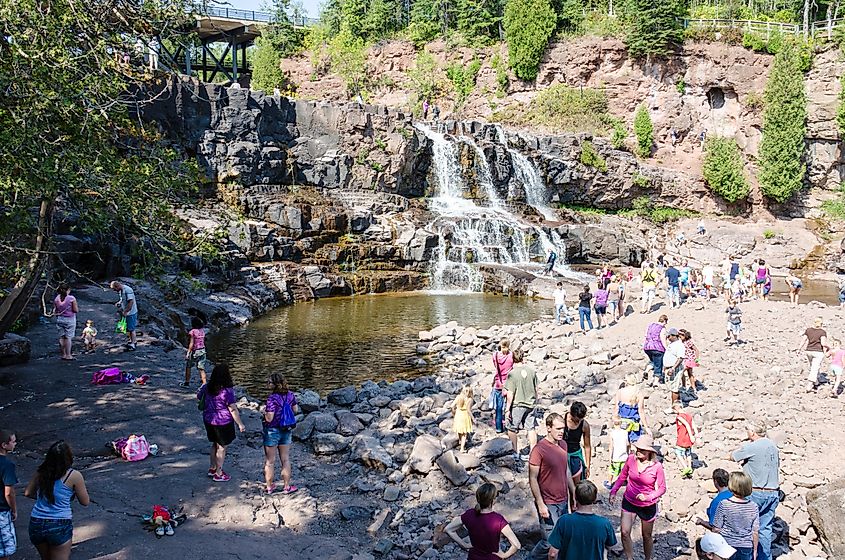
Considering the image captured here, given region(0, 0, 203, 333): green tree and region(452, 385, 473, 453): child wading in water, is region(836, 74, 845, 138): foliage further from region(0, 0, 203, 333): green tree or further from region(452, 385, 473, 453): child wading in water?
region(0, 0, 203, 333): green tree

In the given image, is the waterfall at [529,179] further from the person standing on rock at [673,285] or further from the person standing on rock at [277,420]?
the person standing on rock at [277,420]

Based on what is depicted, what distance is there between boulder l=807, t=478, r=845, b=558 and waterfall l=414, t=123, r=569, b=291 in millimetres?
24859

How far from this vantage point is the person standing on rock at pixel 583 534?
16.7ft

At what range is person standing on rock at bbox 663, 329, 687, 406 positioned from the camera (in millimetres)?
12266

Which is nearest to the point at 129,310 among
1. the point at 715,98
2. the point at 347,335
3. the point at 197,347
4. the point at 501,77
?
the point at 197,347

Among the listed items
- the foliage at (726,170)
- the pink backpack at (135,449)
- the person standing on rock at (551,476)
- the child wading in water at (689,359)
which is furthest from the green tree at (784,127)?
the pink backpack at (135,449)

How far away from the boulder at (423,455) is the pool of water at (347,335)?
6.40 metres

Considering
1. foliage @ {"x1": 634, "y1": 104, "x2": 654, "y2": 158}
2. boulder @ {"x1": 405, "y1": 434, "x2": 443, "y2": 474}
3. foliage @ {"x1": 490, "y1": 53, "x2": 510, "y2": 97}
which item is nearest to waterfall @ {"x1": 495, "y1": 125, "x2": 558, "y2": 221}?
foliage @ {"x1": 634, "y1": 104, "x2": 654, "y2": 158}

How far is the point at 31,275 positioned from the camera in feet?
31.1

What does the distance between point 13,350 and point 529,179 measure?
3530cm

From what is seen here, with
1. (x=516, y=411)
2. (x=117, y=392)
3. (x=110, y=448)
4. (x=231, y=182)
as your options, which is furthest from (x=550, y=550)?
(x=231, y=182)

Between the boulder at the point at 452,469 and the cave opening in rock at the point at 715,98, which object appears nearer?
the boulder at the point at 452,469

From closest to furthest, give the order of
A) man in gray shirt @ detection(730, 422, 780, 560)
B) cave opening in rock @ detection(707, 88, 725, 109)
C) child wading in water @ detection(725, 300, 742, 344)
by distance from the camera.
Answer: man in gray shirt @ detection(730, 422, 780, 560) < child wading in water @ detection(725, 300, 742, 344) < cave opening in rock @ detection(707, 88, 725, 109)

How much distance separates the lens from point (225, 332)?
22.6m
